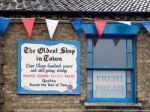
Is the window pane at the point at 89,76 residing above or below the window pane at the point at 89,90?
above

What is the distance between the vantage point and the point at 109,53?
13.2 metres

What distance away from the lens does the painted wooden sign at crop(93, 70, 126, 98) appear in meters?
13.0

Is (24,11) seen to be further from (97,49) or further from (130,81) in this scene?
(130,81)

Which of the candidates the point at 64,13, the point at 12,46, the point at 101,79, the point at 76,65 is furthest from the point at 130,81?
the point at 12,46

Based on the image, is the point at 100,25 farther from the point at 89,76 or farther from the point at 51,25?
the point at 89,76

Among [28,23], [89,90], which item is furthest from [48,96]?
A: [28,23]

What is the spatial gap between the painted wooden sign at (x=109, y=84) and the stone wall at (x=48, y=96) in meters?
0.41

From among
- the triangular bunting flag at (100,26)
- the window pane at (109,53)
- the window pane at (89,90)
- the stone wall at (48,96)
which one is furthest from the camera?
the window pane at (109,53)

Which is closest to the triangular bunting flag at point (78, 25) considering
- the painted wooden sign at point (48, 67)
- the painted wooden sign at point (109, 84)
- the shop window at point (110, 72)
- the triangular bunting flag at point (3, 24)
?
the painted wooden sign at point (48, 67)

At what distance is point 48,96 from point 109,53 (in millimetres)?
2168

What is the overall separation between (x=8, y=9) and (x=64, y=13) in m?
1.60

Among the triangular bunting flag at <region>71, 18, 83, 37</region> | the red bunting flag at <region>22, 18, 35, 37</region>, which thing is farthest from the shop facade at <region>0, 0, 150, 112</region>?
the red bunting flag at <region>22, 18, 35, 37</region>

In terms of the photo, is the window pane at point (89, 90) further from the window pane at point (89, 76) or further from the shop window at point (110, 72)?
the window pane at point (89, 76)

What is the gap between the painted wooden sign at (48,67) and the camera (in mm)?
12750
